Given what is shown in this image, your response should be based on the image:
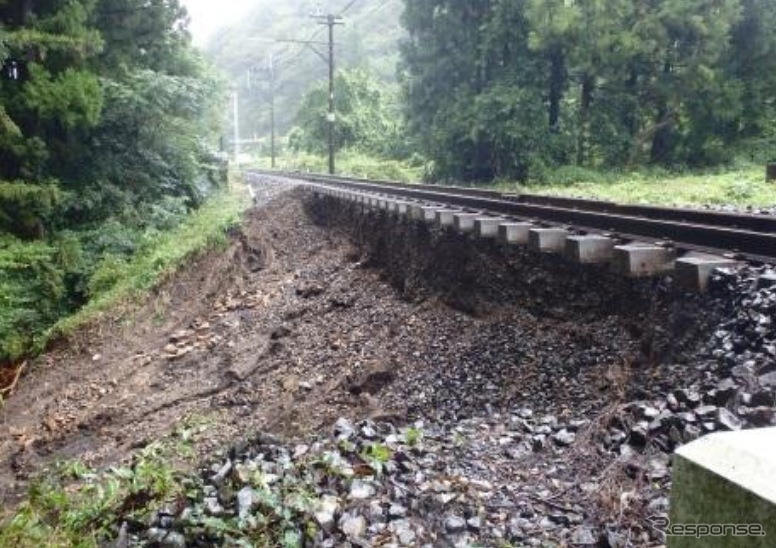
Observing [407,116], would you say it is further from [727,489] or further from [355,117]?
[727,489]

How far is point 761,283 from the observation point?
3873mm

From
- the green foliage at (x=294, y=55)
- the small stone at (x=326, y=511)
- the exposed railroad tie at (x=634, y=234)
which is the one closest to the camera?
the small stone at (x=326, y=511)

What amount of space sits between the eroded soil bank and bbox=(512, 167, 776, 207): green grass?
18.2 ft

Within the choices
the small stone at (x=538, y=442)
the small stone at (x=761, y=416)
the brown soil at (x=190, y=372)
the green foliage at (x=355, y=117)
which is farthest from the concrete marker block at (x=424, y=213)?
the green foliage at (x=355, y=117)

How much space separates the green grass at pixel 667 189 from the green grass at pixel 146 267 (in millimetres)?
7545

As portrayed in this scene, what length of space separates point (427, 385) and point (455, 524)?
258 centimetres

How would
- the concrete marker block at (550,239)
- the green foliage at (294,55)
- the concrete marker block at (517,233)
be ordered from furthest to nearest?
1. the green foliage at (294,55)
2. the concrete marker block at (517,233)
3. the concrete marker block at (550,239)

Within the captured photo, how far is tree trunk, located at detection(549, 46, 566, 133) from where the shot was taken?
75.5ft

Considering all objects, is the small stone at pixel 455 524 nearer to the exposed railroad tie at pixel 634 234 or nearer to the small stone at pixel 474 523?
the small stone at pixel 474 523

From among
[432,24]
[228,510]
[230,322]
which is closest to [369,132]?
[432,24]

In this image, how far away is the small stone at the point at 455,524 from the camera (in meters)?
3.29

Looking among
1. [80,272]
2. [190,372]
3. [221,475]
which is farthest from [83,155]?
[221,475]

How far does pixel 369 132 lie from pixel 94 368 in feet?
115

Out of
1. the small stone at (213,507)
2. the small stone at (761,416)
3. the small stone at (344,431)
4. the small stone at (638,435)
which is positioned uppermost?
the small stone at (761,416)
